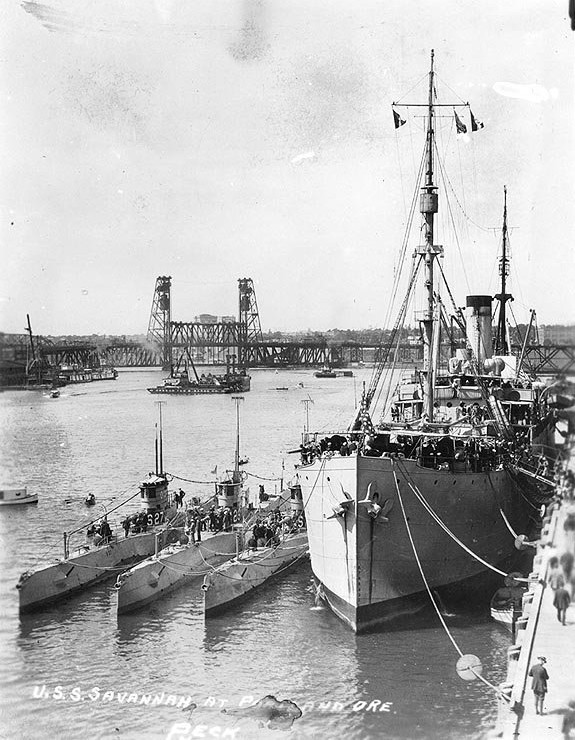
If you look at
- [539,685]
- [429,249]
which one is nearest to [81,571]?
[429,249]

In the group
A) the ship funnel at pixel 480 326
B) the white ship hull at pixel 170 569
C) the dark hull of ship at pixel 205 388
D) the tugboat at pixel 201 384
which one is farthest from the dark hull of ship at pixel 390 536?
the dark hull of ship at pixel 205 388

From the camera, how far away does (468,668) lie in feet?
53.3

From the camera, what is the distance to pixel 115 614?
21.2 m

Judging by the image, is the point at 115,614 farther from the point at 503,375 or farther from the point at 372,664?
the point at 503,375

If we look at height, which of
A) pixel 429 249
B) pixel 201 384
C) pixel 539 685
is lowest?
pixel 539 685

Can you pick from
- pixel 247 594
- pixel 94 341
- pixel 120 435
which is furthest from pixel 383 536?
pixel 94 341

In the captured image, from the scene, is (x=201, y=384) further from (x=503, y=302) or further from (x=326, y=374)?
(x=503, y=302)

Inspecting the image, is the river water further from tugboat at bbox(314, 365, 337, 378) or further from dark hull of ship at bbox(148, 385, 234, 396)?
tugboat at bbox(314, 365, 337, 378)

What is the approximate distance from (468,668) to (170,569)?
9.79 metres

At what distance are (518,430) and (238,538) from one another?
37.7 feet

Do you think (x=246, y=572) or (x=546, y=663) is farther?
(x=246, y=572)

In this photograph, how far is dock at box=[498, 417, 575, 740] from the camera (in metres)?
10.7

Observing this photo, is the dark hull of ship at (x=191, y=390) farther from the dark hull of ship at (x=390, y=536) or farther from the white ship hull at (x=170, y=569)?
the dark hull of ship at (x=390, y=536)

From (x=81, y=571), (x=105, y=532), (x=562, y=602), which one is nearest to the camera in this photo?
(x=562, y=602)
